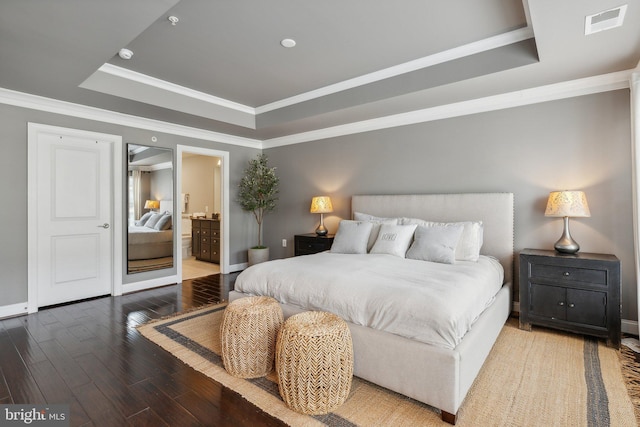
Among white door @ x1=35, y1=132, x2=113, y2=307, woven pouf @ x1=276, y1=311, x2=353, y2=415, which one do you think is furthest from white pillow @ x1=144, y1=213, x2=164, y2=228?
woven pouf @ x1=276, y1=311, x2=353, y2=415

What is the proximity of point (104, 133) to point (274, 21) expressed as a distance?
2.88m

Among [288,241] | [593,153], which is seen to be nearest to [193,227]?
[288,241]

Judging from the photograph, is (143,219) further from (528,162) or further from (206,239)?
(528,162)

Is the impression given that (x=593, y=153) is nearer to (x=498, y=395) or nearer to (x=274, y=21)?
(x=498, y=395)

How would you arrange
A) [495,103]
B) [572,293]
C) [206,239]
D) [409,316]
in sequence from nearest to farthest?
[409,316] → [572,293] → [495,103] → [206,239]

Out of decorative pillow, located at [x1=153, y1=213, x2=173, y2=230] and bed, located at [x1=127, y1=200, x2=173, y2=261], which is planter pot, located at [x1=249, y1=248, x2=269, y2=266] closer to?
bed, located at [x1=127, y1=200, x2=173, y2=261]

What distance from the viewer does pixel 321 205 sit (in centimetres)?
478

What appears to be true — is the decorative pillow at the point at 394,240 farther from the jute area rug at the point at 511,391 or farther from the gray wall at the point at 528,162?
the jute area rug at the point at 511,391

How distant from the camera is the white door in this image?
3656 millimetres

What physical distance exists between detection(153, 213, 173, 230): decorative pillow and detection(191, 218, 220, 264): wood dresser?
1.56m

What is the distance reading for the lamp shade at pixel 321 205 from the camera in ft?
15.7

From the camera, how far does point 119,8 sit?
193cm

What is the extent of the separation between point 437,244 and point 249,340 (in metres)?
1.97

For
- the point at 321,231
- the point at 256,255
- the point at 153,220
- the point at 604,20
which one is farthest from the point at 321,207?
the point at 604,20
